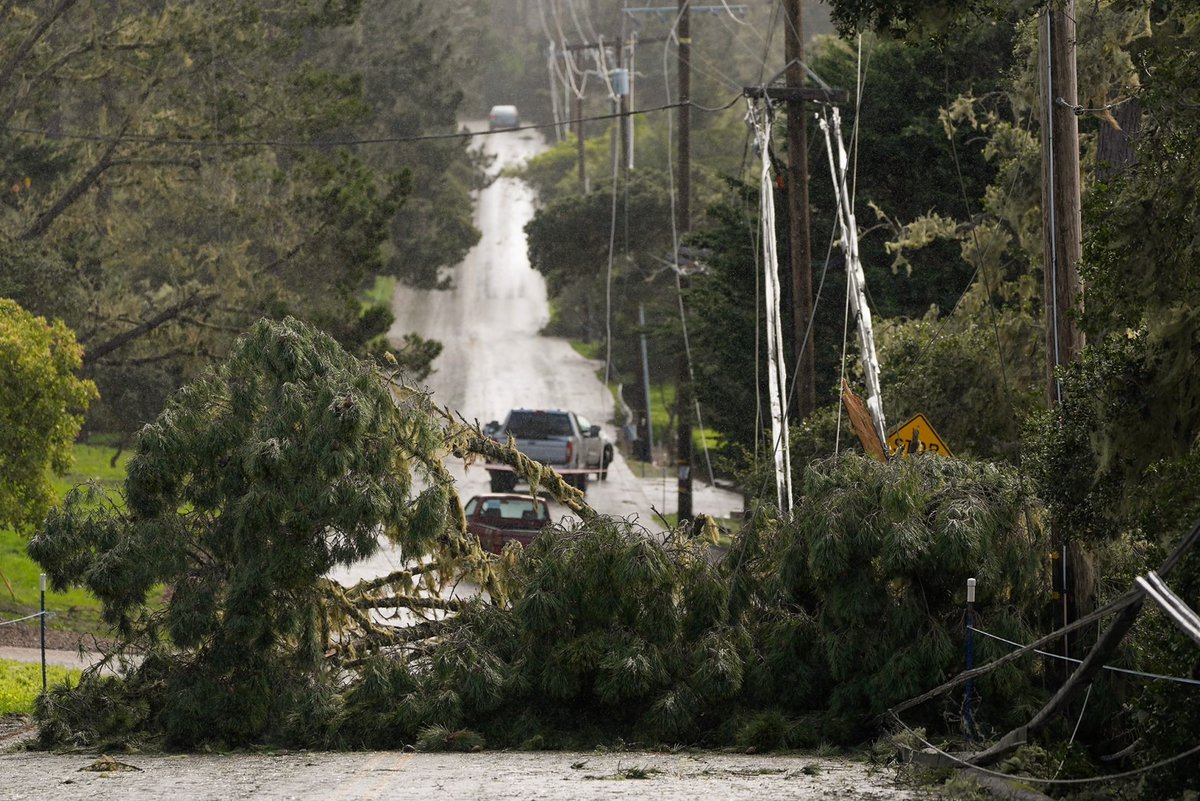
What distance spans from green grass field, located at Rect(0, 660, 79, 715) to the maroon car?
8538mm

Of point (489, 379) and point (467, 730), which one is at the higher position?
point (489, 379)

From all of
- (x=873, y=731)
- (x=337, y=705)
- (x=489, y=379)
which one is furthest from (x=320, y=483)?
(x=489, y=379)

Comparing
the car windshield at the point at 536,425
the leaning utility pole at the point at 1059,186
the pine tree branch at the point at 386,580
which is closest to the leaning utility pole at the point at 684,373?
the car windshield at the point at 536,425

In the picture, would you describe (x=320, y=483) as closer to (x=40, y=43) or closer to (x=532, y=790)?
(x=532, y=790)

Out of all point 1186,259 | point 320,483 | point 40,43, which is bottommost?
point 320,483

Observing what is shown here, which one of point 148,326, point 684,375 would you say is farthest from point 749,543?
point 148,326

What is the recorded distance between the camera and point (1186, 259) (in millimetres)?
9445

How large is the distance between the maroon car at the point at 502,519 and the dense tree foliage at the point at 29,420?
7.21 meters

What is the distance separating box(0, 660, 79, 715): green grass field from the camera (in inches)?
672

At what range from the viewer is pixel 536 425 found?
40.2 metres

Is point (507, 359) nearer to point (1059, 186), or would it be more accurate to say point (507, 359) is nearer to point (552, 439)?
point (552, 439)

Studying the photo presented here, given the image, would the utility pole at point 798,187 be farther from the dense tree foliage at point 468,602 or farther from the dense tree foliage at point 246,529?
the dense tree foliage at point 246,529

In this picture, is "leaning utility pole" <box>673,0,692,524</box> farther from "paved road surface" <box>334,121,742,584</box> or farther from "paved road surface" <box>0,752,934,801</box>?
"paved road surface" <box>0,752,934,801</box>

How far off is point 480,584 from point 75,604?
1264cm
